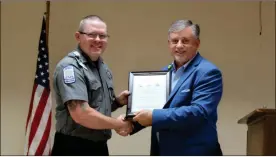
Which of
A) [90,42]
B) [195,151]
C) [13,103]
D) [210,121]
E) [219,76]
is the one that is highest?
[90,42]

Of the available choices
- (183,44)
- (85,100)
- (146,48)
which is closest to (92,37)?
(85,100)

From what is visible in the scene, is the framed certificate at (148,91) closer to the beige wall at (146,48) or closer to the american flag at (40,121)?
the american flag at (40,121)

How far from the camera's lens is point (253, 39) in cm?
416

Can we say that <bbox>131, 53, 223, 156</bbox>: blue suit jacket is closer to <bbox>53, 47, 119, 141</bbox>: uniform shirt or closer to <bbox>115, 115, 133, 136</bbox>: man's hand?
<bbox>115, 115, 133, 136</bbox>: man's hand

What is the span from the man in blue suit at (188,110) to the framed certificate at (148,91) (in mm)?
60

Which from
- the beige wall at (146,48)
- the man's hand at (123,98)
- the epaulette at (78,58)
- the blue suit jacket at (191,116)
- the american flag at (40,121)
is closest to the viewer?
the blue suit jacket at (191,116)

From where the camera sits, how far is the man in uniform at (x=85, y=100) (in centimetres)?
222

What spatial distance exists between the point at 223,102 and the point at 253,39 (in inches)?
30.8

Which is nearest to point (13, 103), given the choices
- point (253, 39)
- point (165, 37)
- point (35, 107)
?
point (35, 107)

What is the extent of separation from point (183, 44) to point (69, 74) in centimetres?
70

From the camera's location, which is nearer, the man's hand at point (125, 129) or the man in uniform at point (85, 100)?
the man in uniform at point (85, 100)

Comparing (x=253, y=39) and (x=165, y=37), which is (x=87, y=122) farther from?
(x=253, y=39)

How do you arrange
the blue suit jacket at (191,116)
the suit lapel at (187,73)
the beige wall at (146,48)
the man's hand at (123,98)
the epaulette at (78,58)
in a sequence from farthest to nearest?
the beige wall at (146,48) → the man's hand at (123,98) → the epaulette at (78,58) → the suit lapel at (187,73) → the blue suit jacket at (191,116)

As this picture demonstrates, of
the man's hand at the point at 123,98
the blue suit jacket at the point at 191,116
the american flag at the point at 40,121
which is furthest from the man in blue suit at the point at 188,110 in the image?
the american flag at the point at 40,121
